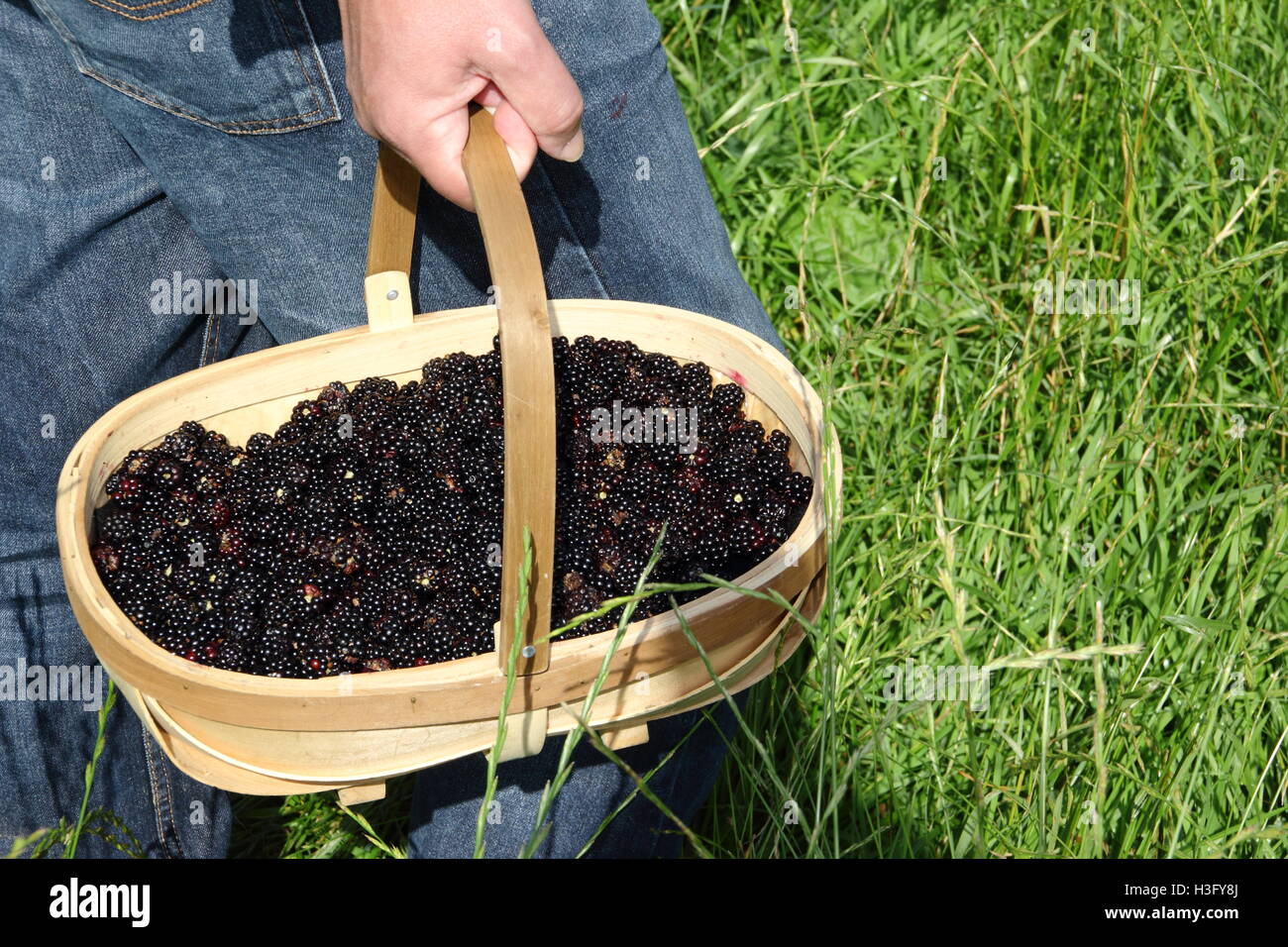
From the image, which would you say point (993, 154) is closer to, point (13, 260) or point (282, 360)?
point (282, 360)

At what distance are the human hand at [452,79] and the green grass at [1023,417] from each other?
532mm

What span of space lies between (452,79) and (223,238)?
2.55 feet

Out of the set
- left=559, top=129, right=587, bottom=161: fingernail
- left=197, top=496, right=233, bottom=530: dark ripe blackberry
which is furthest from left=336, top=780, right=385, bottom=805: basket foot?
left=559, top=129, right=587, bottom=161: fingernail

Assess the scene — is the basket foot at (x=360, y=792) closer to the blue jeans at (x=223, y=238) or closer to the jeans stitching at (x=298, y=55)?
the blue jeans at (x=223, y=238)

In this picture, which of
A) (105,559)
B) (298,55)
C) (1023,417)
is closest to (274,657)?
(105,559)

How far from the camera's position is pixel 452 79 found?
135 centimetres

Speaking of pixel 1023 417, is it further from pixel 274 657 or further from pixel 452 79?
pixel 274 657

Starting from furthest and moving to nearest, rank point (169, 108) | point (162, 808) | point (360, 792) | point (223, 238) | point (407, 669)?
point (162, 808) < point (223, 238) < point (169, 108) < point (360, 792) < point (407, 669)

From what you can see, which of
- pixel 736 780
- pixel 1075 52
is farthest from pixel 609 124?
pixel 1075 52

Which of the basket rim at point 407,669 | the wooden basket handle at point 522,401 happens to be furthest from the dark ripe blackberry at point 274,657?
the wooden basket handle at point 522,401

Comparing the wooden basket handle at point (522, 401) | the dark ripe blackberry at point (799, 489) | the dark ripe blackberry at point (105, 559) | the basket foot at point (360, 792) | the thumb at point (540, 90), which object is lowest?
the basket foot at point (360, 792)

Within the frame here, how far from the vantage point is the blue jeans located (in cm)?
171

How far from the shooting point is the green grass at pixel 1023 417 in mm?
1779

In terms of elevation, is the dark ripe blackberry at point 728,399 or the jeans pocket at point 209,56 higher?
the jeans pocket at point 209,56
